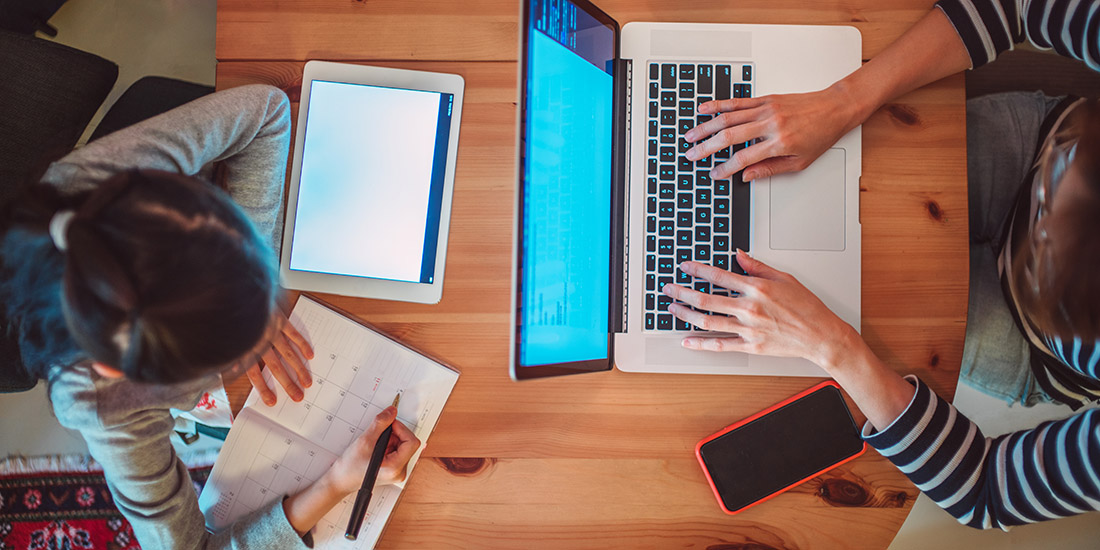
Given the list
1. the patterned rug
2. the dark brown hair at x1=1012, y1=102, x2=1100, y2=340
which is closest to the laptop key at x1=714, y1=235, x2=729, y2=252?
the dark brown hair at x1=1012, y1=102, x2=1100, y2=340

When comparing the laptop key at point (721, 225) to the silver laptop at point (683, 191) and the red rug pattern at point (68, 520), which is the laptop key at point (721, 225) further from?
the red rug pattern at point (68, 520)

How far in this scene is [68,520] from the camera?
131 centimetres

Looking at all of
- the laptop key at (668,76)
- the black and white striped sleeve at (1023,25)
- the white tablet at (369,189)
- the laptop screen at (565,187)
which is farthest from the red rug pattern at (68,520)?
the black and white striped sleeve at (1023,25)

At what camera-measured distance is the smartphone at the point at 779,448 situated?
82 cm

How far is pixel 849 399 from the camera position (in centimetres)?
83

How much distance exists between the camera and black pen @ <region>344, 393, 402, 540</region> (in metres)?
0.79

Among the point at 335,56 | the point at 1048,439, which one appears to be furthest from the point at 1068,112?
the point at 335,56

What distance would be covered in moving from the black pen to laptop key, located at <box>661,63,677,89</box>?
0.63 metres

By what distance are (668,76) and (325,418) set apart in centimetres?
70

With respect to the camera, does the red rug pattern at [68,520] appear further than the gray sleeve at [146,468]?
Yes

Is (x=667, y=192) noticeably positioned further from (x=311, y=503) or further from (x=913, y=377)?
(x=311, y=503)

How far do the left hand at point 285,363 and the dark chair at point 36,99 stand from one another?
0.46 metres

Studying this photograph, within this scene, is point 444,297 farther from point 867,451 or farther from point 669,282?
point 867,451

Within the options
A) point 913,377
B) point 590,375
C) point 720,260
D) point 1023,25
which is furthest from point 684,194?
point 1023,25
